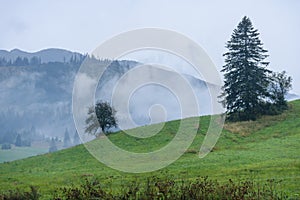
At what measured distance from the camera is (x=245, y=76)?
2621 inches

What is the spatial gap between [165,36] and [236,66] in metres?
45.3

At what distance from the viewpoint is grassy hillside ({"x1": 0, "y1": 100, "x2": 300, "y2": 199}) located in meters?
25.9

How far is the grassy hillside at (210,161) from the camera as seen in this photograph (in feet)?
85.0

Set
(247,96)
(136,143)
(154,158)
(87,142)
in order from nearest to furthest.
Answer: (154,158) < (136,143) < (87,142) < (247,96)

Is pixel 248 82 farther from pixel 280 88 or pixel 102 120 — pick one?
pixel 102 120

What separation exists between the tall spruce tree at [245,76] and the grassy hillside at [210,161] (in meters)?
3.90

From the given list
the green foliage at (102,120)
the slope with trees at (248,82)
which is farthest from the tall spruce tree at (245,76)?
the green foliage at (102,120)

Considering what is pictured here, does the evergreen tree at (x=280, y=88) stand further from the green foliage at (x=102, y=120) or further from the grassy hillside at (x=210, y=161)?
the green foliage at (x=102, y=120)

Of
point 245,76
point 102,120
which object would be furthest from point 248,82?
point 102,120

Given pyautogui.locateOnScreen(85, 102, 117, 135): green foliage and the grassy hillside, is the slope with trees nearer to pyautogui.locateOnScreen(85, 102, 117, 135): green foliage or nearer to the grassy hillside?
the grassy hillside

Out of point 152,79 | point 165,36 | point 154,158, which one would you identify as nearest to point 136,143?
point 154,158

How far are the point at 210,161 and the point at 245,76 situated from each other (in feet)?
114

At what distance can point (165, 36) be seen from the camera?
83.3 feet

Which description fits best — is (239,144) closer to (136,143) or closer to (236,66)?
(136,143)
